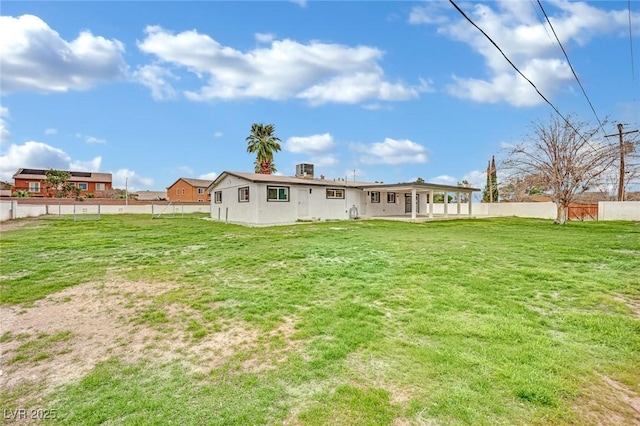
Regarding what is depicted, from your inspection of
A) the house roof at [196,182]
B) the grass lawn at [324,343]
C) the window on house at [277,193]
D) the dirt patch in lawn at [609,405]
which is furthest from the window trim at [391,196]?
the house roof at [196,182]

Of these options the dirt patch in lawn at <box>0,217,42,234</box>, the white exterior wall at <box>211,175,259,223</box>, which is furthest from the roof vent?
the dirt patch in lawn at <box>0,217,42,234</box>

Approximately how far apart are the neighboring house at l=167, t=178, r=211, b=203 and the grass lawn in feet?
142

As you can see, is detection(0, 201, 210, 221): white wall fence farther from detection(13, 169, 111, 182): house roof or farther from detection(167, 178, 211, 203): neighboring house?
→ detection(13, 169, 111, 182): house roof

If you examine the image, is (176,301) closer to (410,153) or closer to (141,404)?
(141,404)

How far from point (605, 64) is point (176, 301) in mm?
14825

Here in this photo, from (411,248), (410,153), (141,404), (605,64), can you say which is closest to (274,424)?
(141,404)

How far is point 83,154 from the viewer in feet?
106

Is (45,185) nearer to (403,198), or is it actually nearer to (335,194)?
(335,194)

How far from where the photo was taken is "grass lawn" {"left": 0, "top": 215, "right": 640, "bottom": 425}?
8.10 feet

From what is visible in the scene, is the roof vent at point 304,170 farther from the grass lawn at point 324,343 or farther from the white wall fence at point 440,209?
the grass lawn at point 324,343

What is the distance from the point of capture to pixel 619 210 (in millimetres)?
23125

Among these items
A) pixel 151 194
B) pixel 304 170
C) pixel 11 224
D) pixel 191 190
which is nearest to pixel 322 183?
pixel 304 170

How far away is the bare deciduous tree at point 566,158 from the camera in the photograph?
19.4m

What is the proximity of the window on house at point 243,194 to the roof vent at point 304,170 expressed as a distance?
19.4 ft
